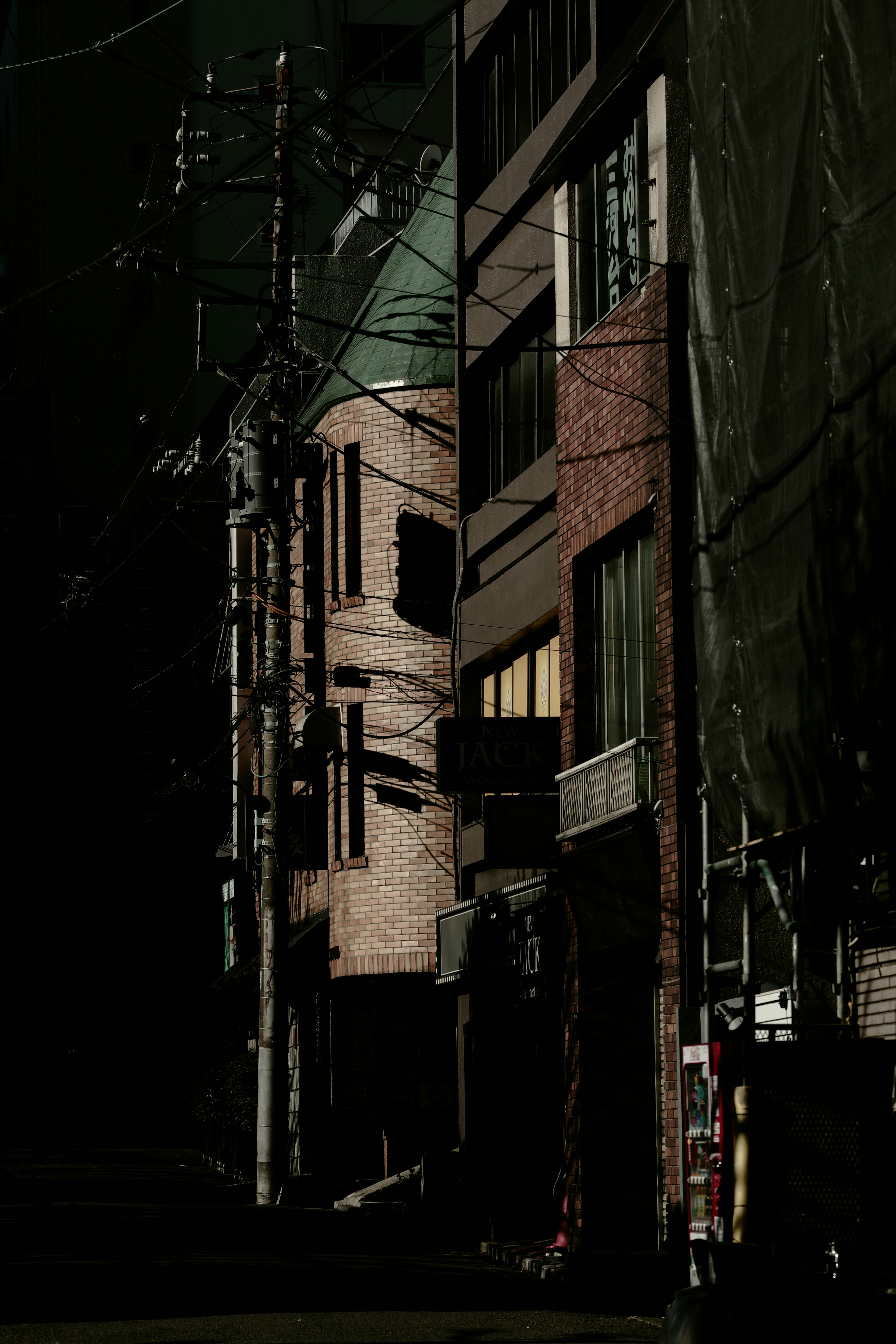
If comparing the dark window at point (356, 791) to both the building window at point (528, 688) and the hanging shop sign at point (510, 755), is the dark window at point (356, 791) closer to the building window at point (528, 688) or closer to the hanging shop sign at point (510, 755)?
the building window at point (528, 688)

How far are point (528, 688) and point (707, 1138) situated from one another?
11497 mm

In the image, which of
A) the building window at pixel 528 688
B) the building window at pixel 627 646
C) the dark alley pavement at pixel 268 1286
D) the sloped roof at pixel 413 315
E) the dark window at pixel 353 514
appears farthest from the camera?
the dark window at pixel 353 514

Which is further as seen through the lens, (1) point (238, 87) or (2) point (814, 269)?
(1) point (238, 87)

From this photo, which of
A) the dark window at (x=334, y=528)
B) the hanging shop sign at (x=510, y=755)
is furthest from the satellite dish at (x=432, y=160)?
the hanging shop sign at (x=510, y=755)

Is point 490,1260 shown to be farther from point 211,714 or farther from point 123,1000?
point 123,1000

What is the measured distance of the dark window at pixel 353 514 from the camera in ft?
93.5

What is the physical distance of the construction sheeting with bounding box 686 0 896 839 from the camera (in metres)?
11.0

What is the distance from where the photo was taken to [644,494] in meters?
17.0

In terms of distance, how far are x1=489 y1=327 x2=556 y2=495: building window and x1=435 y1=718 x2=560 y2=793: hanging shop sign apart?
11.6 feet

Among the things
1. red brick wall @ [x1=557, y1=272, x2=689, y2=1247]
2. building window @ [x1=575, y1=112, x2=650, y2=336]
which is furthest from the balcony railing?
building window @ [x1=575, y1=112, x2=650, y2=336]

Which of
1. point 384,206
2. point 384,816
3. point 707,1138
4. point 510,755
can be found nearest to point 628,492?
point 510,755

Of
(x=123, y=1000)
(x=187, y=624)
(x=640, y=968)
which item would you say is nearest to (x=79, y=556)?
(x=187, y=624)

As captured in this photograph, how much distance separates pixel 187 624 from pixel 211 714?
9.18ft

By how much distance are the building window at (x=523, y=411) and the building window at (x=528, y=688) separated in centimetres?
240
